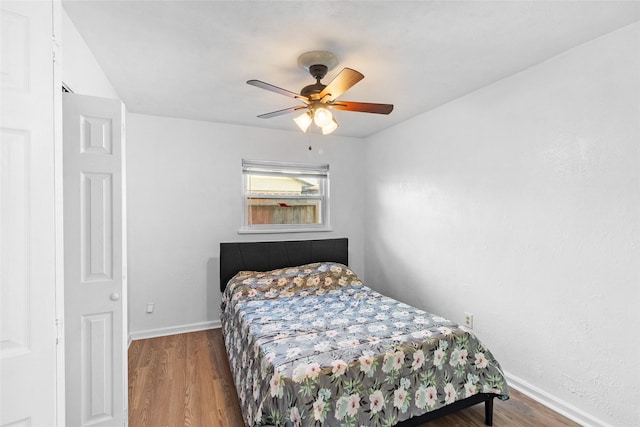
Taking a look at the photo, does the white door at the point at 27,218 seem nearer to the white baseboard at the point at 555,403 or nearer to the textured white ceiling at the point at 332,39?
the textured white ceiling at the point at 332,39

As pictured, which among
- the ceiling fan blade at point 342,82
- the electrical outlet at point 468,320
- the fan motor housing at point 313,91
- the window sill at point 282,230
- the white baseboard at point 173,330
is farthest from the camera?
the window sill at point 282,230

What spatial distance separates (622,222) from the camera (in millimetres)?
1849

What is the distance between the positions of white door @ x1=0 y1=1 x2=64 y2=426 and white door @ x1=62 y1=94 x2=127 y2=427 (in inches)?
24.1

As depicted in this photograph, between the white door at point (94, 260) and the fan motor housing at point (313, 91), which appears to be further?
the fan motor housing at point (313, 91)

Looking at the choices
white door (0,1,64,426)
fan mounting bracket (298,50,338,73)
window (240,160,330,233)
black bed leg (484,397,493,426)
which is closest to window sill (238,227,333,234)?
window (240,160,330,233)

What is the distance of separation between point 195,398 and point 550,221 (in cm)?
287

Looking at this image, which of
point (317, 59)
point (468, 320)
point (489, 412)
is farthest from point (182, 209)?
point (489, 412)

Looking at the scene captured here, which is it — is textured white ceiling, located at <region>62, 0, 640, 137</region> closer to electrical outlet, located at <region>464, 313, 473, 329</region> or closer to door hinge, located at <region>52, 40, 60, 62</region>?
door hinge, located at <region>52, 40, 60, 62</region>

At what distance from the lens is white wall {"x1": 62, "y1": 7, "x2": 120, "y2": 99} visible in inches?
64.7

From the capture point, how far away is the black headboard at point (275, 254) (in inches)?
137

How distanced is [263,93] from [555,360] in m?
3.06

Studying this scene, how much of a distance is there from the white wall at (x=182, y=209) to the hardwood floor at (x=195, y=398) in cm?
54

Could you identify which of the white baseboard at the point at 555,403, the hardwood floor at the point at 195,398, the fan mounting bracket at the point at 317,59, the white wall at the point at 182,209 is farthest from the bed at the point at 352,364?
the fan mounting bracket at the point at 317,59

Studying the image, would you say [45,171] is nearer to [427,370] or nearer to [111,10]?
[111,10]
